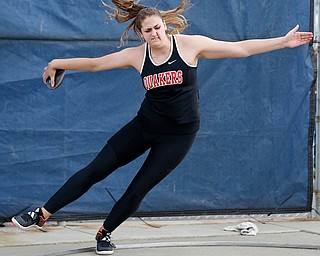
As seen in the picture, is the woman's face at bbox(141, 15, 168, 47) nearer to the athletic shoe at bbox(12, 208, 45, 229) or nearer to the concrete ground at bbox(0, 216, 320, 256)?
the athletic shoe at bbox(12, 208, 45, 229)

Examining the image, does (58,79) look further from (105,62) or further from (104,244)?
(104,244)

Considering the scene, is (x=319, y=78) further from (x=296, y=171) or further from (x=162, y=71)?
(x=162, y=71)

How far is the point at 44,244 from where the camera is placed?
5633mm

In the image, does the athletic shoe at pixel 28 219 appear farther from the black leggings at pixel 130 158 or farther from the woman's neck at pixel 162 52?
the woman's neck at pixel 162 52

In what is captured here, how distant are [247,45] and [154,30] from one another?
0.59 metres

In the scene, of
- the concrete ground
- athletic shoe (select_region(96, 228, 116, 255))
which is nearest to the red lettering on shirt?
athletic shoe (select_region(96, 228, 116, 255))

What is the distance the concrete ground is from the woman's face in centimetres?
142

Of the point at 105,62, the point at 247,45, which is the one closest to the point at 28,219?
the point at 105,62

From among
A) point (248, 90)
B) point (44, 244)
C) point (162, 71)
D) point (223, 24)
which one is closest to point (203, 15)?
point (223, 24)

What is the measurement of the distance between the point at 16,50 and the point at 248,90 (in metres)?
2.04

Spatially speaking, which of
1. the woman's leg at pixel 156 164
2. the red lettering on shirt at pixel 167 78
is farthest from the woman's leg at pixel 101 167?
the red lettering on shirt at pixel 167 78

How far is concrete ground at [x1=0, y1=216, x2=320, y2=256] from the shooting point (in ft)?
17.5

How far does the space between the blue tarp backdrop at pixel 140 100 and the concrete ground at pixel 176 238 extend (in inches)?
6.1

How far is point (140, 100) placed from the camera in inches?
256
